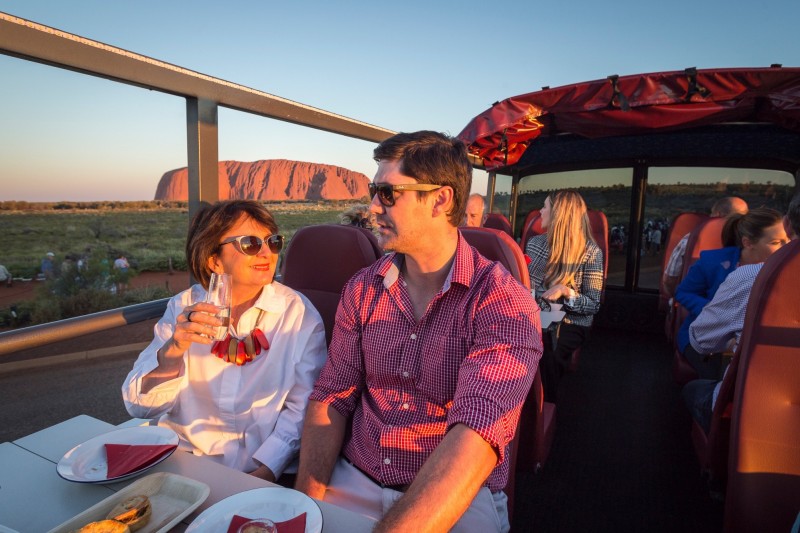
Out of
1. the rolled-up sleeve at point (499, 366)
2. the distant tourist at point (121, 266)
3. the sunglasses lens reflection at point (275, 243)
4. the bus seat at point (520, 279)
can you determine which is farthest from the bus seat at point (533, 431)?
the distant tourist at point (121, 266)

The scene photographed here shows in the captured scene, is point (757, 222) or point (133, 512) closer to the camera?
point (133, 512)

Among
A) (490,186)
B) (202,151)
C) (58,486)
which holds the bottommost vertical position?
(58,486)

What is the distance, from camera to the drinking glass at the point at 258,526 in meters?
1.01

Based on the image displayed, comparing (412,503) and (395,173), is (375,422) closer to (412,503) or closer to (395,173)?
(412,503)

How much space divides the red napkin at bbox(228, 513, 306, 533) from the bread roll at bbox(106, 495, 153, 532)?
0.69 ft

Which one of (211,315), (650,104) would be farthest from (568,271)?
(211,315)

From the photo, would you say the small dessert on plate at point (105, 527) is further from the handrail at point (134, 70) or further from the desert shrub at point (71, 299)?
the handrail at point (134, 70)

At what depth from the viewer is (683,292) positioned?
3734mm

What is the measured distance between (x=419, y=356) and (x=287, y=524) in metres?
0.74

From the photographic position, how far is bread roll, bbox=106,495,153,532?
1.04m

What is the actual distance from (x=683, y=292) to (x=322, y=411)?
3301 millimetres

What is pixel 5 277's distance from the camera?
2.88m

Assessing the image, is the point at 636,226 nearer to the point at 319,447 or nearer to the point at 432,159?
the point at 432,159

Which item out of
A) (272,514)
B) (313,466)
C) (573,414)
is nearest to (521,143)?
(573,414)
